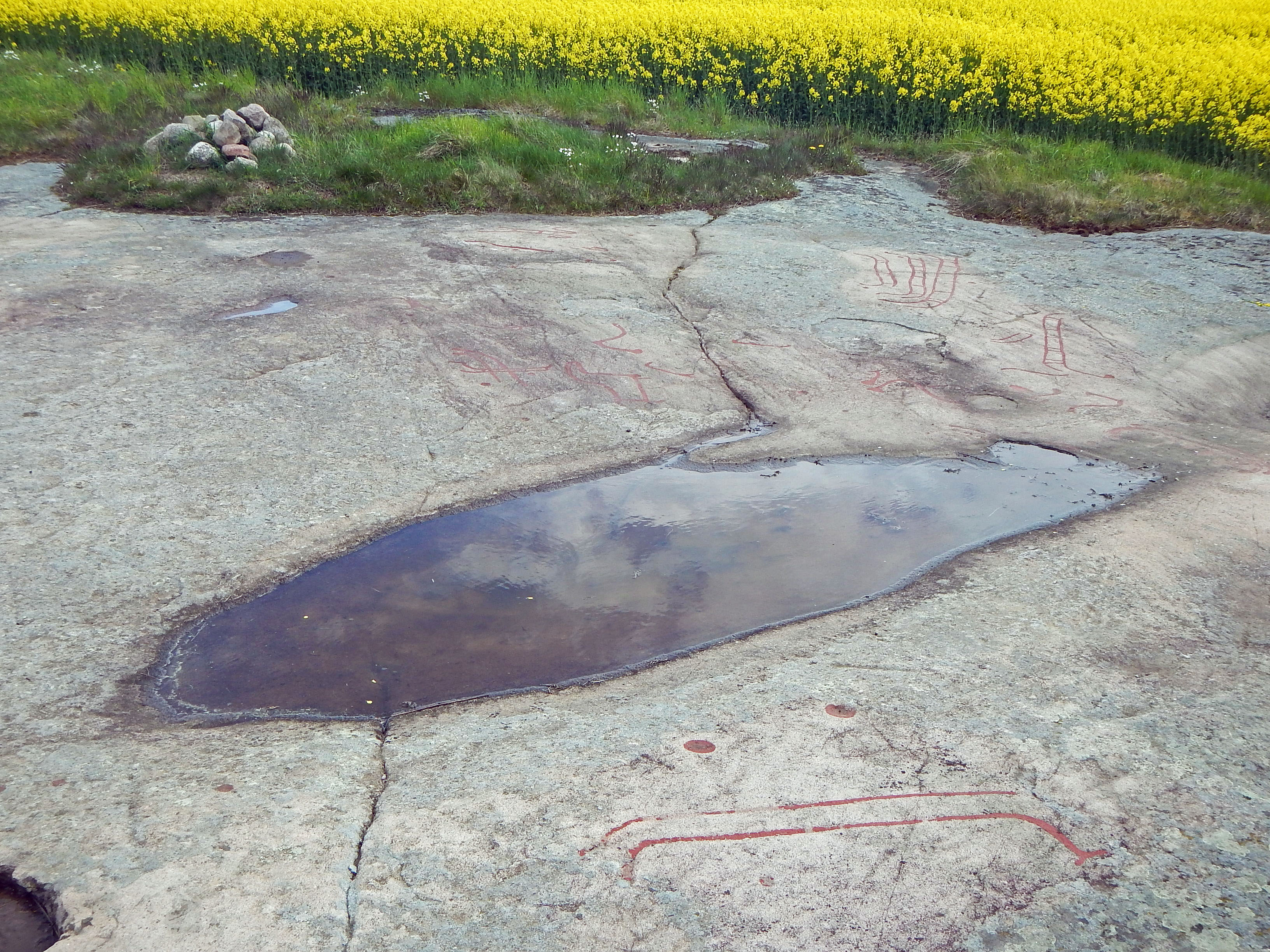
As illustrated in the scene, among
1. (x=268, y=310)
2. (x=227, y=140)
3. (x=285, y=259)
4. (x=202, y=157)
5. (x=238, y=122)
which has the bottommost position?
(x=268, y=310)

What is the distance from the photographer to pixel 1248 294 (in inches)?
290

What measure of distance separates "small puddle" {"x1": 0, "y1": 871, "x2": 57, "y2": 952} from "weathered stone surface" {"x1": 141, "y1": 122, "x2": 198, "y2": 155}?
27.1 ft

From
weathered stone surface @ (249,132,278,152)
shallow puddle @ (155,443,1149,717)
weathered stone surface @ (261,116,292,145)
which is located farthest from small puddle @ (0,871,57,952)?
weathered stone surface @ (261,116,292,145)

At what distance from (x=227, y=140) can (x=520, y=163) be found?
2.63 meters


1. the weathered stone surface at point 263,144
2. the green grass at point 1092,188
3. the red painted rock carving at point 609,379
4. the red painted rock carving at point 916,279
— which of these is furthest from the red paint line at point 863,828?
the weathered stone surface at point 263,144

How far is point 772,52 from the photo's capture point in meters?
13.2

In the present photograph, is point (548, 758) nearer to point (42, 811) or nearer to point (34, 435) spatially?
point (42, 811)

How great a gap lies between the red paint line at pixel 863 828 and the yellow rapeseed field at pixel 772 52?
1056 cm

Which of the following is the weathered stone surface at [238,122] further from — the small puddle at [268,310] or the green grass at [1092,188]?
the green grass at [1092,188]

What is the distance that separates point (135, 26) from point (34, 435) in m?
11.2

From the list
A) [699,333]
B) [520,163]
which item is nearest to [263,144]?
[520,163]

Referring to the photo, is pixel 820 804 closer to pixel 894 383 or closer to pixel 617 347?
pixel 894 383

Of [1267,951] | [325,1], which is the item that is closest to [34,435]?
[1267,951]

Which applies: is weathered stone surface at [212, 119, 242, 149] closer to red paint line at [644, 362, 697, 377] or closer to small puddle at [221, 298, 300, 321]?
small puddle at [221, 298, 300, 321]
